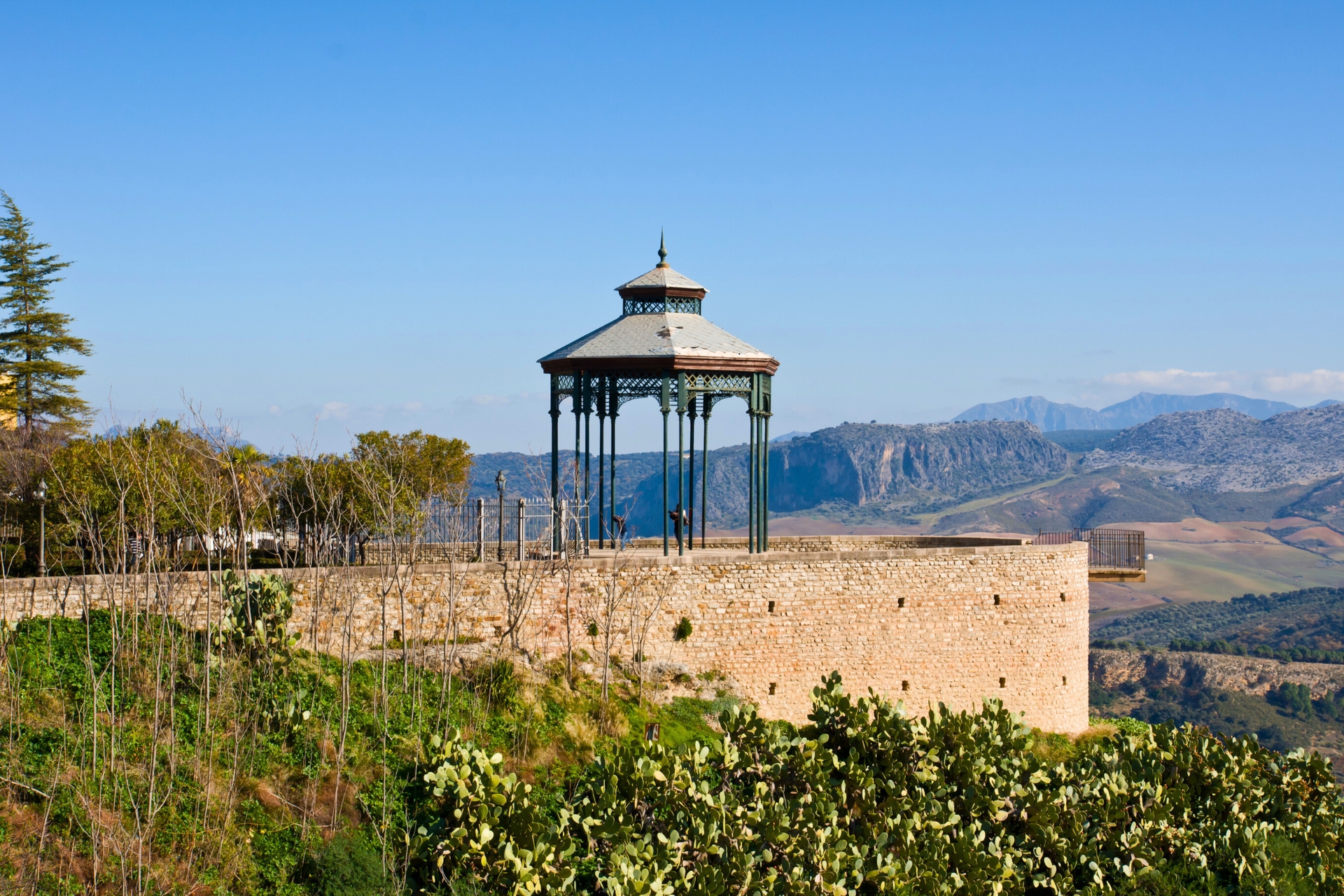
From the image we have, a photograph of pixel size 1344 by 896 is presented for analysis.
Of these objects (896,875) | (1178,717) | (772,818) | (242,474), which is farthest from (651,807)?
(1178,717)

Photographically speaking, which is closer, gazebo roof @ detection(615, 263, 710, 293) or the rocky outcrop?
gazebo roof @ detection(615, 263, 710, 293)

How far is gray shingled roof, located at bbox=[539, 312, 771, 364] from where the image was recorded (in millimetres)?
21656

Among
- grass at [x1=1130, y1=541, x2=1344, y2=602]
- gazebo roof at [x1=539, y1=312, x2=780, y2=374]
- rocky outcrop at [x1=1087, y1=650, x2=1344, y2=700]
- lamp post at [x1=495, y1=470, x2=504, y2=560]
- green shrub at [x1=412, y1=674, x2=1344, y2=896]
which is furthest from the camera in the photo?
grass at [x1=1130, y1=541, x2=1344, y2=602]

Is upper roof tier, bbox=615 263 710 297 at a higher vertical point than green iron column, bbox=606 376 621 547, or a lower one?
higher

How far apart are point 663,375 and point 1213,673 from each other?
82771 mm

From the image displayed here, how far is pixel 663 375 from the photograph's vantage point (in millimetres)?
21469

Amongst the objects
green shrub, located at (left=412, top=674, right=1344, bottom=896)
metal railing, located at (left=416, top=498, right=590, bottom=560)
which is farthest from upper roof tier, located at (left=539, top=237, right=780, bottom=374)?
green shrub, located at (left=412, top=674, right=1344, bottom=896)

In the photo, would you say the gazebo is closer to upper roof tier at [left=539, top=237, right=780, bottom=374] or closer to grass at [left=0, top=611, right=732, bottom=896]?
upper roof tier at [left=539, top=237, right=780, bottom=374]

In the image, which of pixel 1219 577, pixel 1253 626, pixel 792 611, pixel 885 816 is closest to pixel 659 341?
pixel 792 611

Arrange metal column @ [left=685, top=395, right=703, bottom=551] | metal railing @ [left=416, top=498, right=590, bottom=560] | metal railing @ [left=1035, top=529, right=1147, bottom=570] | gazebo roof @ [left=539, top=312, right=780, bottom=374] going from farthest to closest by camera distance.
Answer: metal railing @ [left=1035, top=529, right=1147, bottom=570]
metal column @ [left=685, top=395, right=703, bottom=551]
gazebo roof @ [left=539, top=312, right=780, bottom=374]
metal railing @ [left=416, top=498, right=590, bottom=560]

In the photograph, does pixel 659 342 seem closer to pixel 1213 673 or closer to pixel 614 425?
pixel 614 425

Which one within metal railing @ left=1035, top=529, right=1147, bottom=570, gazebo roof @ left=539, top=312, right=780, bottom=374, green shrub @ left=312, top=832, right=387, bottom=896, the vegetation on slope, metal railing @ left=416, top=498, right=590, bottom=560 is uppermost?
gazebo roof @ left=539, top=312, right=780, bottom=374

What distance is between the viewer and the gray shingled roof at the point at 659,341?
2166 cm

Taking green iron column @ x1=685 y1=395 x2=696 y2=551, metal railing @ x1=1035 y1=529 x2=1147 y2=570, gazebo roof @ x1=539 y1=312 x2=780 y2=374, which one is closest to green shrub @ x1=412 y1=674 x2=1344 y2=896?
green iron column @ x1=685 y1=395 x2=696 y2=551
